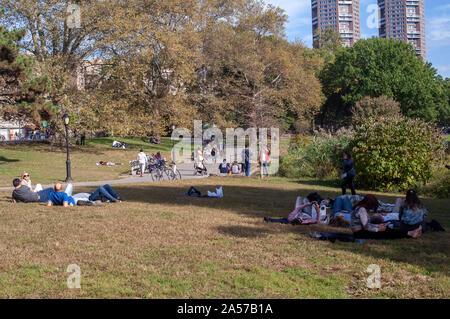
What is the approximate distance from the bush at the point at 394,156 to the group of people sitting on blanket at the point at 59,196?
10.4m

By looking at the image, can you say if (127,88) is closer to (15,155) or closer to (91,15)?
(91,15)

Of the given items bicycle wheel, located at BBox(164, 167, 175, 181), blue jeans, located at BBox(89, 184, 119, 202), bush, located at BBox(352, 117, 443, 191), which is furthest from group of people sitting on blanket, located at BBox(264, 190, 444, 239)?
bicycle wheel, located at BBox(164, 167, 175, 181)

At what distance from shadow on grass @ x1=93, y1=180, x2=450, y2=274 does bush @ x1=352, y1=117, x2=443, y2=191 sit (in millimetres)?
2773

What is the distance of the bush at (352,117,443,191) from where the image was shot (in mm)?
17641

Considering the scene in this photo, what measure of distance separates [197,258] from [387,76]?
54235 mm

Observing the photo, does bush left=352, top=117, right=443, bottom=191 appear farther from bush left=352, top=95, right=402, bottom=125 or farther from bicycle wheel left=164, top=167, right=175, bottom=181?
bush left=352, top=95, right=402, bottom=125

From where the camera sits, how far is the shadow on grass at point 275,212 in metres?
6.86

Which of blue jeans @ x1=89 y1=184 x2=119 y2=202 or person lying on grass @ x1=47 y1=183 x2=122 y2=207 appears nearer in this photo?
person lying on grass @ x1=47 y1=183 x2=122 y2=207

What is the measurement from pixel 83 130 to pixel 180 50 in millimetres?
10693

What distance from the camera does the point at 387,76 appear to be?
55406mm

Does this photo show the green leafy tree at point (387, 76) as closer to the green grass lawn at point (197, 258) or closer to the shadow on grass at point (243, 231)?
the green grass lawn at point (197, 258)

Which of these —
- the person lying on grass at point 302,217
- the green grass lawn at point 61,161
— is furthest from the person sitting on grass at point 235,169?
the person lying on grass at point 302,217

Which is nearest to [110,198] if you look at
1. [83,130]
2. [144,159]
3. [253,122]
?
[144,159]

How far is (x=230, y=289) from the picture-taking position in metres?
5.26
